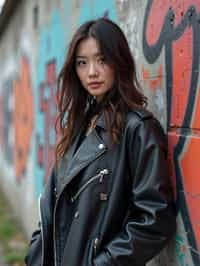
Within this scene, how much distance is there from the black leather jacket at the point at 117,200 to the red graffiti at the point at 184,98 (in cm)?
8

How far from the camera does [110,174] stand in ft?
6.55

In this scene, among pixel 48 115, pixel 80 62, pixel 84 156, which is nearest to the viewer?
pixel 84 156

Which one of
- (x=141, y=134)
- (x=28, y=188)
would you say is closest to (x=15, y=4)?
(x=28, y=188)

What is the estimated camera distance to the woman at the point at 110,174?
74.6 inches

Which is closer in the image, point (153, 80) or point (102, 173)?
point (102, 173)

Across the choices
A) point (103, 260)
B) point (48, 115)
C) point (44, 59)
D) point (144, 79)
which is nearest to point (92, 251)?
point (103, 260)

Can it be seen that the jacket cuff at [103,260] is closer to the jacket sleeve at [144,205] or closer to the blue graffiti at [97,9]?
the jacket sleeve at [144,205]

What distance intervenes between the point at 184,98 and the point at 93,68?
40cm

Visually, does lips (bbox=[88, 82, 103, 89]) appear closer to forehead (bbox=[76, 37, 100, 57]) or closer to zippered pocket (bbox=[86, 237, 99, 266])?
forehead (bbox=[76, 37, 100, 57])

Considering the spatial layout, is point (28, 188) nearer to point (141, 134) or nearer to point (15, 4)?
point (15, 4)

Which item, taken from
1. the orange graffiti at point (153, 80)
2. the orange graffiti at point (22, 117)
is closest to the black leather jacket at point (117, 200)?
the orange graffiti at point (153, 80)

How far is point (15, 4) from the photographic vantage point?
313 inches

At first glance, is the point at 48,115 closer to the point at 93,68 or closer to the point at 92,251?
the point at 93,68

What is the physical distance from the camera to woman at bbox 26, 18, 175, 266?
1.90m
